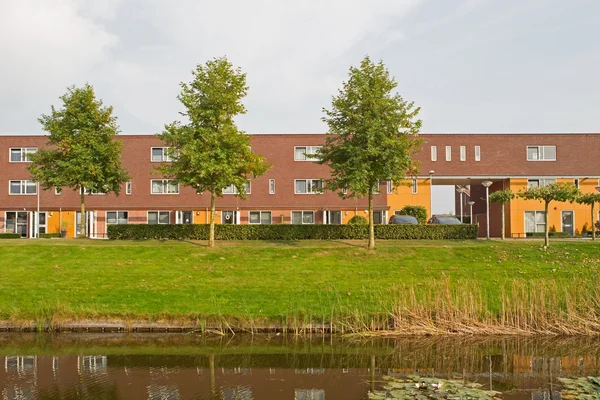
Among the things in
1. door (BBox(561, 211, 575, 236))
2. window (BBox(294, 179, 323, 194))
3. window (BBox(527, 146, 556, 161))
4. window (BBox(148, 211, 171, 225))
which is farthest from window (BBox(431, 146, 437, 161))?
window (BBox(148, 211, 171, 225))

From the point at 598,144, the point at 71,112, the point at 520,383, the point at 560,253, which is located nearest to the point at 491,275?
the point at 560,253

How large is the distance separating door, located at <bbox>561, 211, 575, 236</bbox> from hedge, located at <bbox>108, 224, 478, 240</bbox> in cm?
1570

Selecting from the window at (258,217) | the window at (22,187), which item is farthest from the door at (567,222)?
the window at (22,187)

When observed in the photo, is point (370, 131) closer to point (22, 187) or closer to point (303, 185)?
point (303, 185)

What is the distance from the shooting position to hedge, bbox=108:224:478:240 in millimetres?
26938

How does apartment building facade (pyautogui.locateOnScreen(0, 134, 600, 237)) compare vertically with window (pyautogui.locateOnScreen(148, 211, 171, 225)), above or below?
above

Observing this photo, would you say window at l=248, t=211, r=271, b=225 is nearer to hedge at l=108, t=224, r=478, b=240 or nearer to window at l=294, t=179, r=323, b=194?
window at l=294, t=179, r=323, b=194

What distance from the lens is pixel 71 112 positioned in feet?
91.7

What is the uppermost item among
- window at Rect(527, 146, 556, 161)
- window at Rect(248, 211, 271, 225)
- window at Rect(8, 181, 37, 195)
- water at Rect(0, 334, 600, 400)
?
window at Rect(527, 146, 556, 161)

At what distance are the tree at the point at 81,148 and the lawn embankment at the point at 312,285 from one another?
4022mm

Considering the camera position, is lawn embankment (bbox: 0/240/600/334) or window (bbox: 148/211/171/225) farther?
window (bbox: 148/211/171/225)

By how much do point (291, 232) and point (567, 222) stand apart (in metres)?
23.3

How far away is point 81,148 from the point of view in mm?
27391

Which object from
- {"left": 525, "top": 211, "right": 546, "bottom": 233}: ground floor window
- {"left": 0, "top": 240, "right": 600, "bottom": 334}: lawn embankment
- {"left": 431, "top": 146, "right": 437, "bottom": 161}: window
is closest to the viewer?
{"left": 0, "top": 240, "right": 600, "bottom": 334}: lawn embankment
